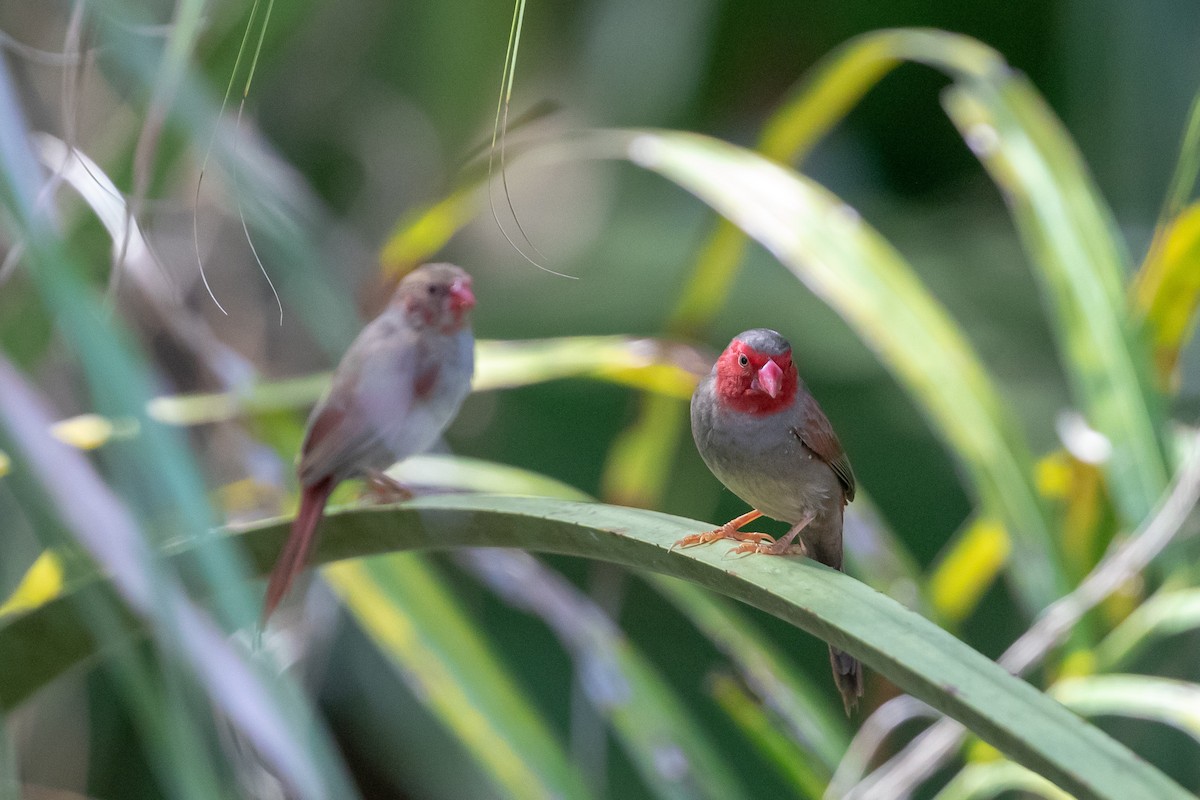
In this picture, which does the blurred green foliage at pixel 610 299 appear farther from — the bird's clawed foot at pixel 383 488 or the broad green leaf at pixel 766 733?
the bird's clawed foot at pixel 383 488

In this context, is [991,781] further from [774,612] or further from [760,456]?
[774,612]

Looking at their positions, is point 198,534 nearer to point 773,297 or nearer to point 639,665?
point 639,665

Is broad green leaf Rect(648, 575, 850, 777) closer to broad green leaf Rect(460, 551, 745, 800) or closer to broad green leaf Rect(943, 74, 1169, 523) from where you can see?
broad green leaf Rect(460, 551, 745, 800)

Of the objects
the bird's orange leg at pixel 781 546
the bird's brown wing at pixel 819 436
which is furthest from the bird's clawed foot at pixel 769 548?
the bird's brown wing at pixel 819 436

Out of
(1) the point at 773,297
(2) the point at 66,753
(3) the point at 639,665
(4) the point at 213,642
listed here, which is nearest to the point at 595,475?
(1) the point at 773,297

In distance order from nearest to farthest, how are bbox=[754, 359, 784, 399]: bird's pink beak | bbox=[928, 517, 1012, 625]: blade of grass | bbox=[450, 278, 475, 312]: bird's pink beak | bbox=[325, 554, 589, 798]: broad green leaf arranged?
bbox=[754, 359, 784, 399]: bird's pink beak < bbox=[325, 554, 589, 798]: broad green leaf < bbox=[450, 278, 475, 312]: bird's pink beak < bbox=[928, 517, 1012, 625]: blade of grass

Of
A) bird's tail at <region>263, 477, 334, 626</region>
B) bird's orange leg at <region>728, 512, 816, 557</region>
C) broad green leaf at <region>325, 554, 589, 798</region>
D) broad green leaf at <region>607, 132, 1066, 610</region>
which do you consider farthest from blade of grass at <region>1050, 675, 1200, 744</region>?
bird's tail at <region>263, 477, 334, 626</region>
